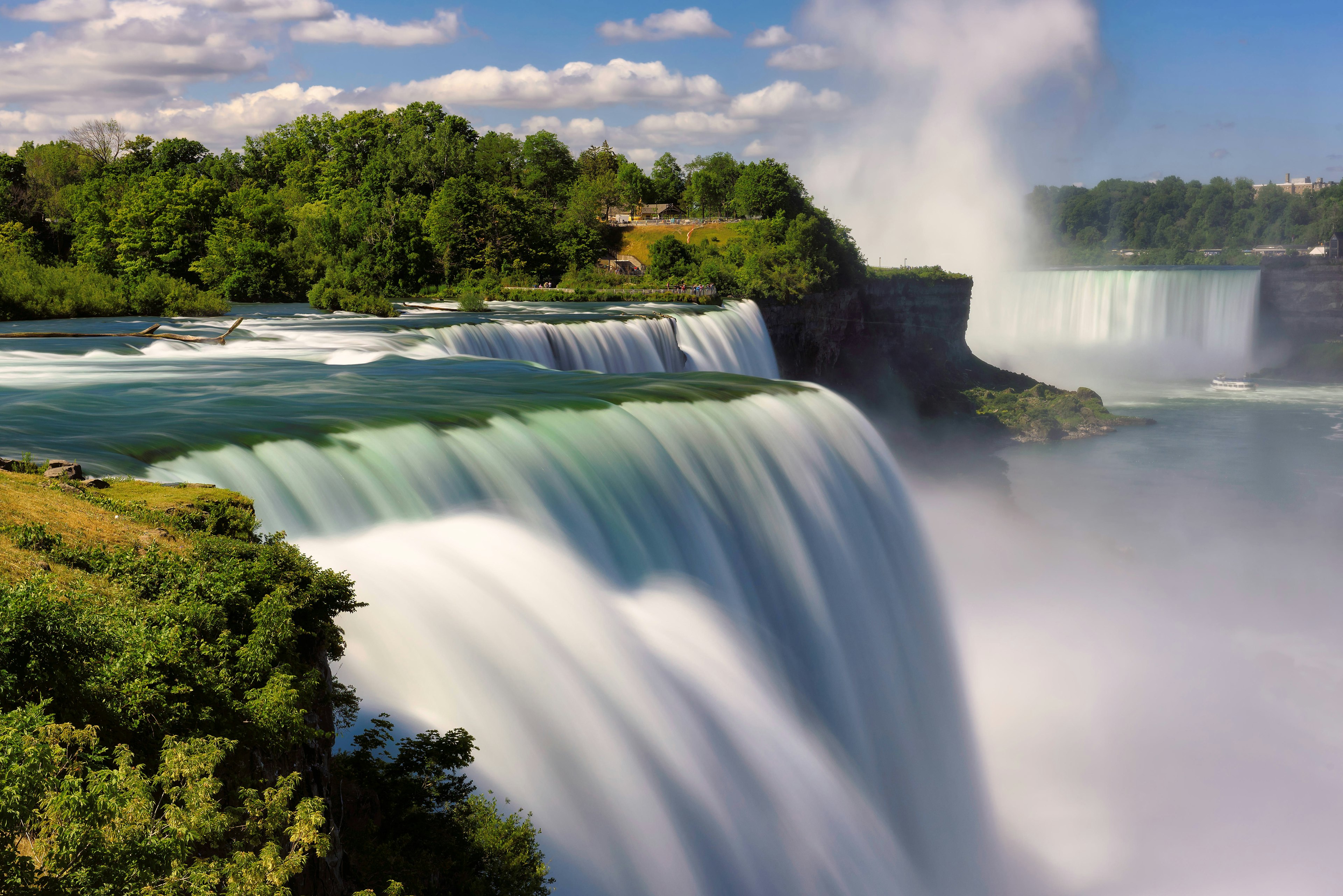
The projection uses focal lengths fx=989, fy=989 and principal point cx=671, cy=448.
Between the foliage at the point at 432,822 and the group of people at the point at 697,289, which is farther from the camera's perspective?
the group of people at the point at 697,289

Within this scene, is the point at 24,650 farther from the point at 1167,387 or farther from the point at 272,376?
the point at 1167,387

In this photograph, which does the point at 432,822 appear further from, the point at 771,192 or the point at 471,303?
the point at 771,192

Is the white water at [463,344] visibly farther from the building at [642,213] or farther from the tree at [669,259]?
the building at [642,213]

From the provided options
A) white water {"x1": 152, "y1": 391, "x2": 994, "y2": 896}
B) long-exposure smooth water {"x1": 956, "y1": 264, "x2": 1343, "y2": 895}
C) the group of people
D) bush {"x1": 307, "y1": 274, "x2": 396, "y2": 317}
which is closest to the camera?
white water {"x1": 152, "y1": 391, "x2": 994, "y2": 896}

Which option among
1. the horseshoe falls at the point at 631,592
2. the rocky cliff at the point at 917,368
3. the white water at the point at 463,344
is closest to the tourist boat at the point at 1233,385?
the rocky cliff at the point at 917,368

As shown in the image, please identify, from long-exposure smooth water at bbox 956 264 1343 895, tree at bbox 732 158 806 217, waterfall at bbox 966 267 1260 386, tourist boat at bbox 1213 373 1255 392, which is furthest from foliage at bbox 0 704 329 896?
waterfall at bbox 966 267 1260 386

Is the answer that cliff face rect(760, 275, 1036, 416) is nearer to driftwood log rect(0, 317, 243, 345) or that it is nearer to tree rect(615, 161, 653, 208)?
driftwood log rect(0, 317, 243, 345)

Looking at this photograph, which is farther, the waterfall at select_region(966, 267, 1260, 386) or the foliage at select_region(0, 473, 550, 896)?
the waterfall at select_region(966, 267, 1260, 386)
